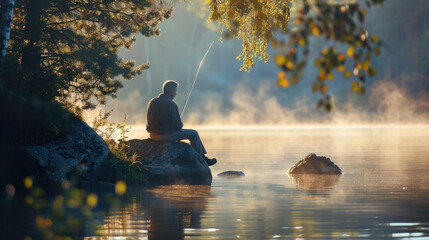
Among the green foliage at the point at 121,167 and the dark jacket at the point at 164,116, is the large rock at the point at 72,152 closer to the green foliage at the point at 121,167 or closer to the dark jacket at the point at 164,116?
the green foliage at the point at 121,167

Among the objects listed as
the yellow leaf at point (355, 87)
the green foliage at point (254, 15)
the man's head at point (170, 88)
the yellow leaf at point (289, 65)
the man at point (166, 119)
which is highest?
the green foliage at point (254, 15)

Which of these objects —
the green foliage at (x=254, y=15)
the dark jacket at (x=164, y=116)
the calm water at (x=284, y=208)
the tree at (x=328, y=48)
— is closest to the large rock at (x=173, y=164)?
the dark jacket at (x=164, y=116)

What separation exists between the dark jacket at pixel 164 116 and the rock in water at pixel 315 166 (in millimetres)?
3845

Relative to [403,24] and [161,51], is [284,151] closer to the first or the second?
[403,24]

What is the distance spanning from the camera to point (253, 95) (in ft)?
236

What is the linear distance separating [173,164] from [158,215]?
19.5 ft

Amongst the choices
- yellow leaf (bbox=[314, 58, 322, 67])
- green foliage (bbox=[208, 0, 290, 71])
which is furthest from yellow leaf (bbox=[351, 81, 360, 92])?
green foliage (bbox=[208, 0, 290, 71])

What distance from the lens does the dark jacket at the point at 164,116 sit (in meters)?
16.6

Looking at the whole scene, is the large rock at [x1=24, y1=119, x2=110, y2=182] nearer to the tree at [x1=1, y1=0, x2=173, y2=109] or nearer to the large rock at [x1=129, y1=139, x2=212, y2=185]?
the tree at [x1=1, y1=0, x2=173, y2=109]

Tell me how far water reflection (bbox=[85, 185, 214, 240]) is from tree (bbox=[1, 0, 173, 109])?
3365 millimetres

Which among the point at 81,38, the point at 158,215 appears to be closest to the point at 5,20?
the point at 81,38

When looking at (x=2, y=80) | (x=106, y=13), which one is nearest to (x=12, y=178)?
(x=2, y=80)

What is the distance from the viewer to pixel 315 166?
18375 mm

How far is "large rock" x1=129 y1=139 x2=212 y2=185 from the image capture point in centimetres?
1606
